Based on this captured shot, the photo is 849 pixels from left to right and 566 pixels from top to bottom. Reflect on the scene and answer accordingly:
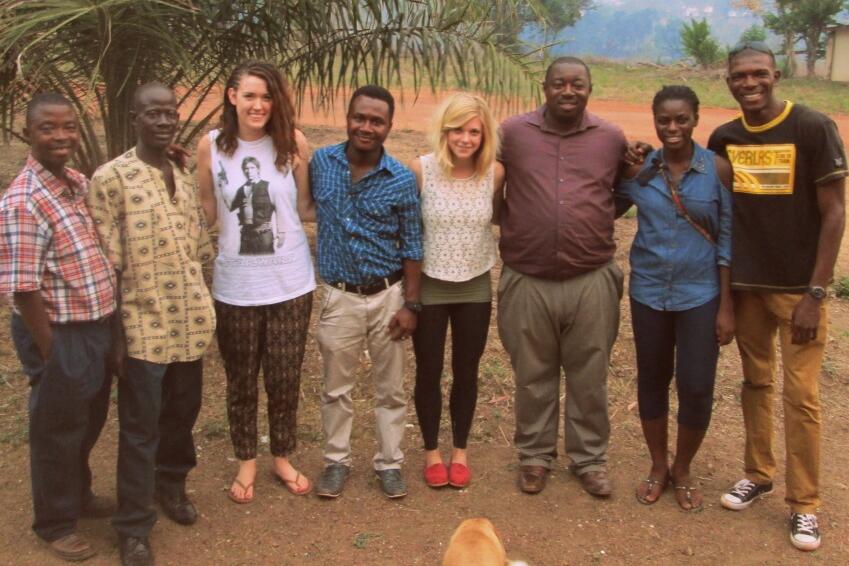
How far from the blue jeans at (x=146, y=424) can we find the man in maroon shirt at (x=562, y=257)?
1.32m

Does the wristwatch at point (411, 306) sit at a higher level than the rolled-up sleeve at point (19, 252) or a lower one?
lower

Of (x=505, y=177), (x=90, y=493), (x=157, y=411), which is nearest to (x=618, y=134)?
(x=505, y=177)

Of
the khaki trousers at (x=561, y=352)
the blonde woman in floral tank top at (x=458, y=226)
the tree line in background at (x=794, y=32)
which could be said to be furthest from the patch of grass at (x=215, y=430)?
the tree line in background at (x=794, y=32)

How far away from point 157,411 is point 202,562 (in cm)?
63

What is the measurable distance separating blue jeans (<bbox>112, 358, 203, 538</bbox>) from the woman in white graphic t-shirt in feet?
0.87

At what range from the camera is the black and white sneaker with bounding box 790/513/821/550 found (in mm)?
3537

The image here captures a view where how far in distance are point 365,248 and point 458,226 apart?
38 centimetres

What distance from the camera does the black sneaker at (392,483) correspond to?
386 cm

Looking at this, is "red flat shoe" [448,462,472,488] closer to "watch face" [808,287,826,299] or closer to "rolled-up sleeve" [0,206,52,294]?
"watch face" [808,287,826,299]

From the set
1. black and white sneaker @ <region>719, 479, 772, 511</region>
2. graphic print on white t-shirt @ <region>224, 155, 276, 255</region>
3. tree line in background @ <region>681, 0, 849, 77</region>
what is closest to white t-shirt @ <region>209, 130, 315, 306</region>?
graphic print on white t-shirt @ <region>224, 155, 276, 255</region>

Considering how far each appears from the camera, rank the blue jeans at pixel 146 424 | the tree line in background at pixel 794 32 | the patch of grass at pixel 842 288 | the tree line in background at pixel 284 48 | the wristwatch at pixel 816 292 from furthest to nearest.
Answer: the tree line in background at pixel 794 32
the patch of grass at pixel 842 288
the tree line in background at pixel 284 48
the wristwatch at pixel 816 292
the blue jeans at pixel 146 424

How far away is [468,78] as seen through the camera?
518 cm

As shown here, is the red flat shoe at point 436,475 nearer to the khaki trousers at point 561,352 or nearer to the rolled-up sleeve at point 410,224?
the khaki trousers at point 561,352

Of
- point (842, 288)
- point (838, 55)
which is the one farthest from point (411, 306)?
point (838, 55)
